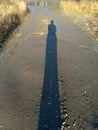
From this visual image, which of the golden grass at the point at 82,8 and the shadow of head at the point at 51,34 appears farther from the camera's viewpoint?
the golden grass at the point at 82,8

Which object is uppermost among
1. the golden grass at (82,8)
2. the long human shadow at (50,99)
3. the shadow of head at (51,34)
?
the golden grass at (82,8)

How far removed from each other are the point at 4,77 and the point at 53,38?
22.3 ft

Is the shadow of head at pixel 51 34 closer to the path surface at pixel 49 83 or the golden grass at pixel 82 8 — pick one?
the path surface at pixel 49 83

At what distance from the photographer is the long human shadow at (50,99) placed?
7467mm

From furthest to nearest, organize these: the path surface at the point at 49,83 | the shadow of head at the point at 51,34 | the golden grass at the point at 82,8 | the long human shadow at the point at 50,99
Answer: the golden grass at the point at 82,8 → the shadow of head at the point at 51,34 → the path surface at the point at 49,83 → the long human shadow at the point at 50,99

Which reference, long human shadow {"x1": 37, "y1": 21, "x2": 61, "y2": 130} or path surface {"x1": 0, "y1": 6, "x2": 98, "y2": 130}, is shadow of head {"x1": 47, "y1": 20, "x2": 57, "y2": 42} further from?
long human shadow {"x1": 37, "y1": 21, "x2": 61, "y2": 130}

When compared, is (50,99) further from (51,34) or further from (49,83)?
(51,34)

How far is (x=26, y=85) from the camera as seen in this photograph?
10.1m

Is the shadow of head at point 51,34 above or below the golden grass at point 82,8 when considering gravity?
Answer: below

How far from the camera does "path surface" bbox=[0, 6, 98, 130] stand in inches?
303

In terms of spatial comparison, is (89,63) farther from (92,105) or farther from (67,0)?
(67,0)

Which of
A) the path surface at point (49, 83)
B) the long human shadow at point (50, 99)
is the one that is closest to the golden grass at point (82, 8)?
the path surface at point (49, 83)

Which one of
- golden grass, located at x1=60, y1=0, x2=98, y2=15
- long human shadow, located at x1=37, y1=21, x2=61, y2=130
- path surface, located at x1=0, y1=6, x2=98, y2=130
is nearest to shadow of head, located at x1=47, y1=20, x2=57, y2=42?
path surface, located at x1=0, y1=6, x2=98, y2=130

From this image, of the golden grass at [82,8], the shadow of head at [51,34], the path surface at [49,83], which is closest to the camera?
the path surface at [49,83]
